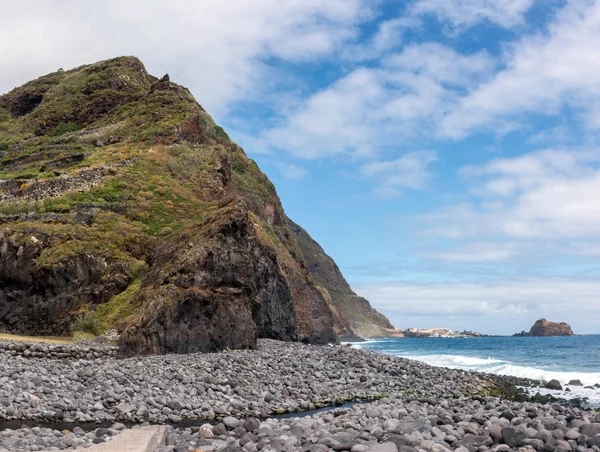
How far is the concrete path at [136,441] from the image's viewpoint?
774 centimetres

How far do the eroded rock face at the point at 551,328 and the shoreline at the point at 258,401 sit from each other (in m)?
169

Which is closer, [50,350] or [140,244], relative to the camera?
[50,350]

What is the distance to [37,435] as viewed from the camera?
10930mm

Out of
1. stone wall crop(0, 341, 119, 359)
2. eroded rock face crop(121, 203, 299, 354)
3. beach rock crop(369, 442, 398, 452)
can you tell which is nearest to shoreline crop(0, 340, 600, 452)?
beach rock crop(369, 442, 398, 452)

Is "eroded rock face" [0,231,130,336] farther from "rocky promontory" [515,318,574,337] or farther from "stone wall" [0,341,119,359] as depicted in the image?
"rocky promontory" [515,318,574,337]

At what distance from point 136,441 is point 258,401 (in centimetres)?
883

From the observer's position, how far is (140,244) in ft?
103

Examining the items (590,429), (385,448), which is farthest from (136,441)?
(590,429)

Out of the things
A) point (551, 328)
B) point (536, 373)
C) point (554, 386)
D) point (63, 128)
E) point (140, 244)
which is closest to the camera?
point (554, 386)

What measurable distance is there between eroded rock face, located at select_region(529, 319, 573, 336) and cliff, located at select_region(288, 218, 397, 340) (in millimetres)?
53264

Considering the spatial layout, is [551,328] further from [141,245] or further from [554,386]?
[141,245]

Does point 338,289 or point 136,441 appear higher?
point 338,289

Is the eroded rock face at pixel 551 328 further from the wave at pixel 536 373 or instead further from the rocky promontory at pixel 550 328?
the wave at pixel 536 373

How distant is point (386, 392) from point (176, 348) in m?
9.37
